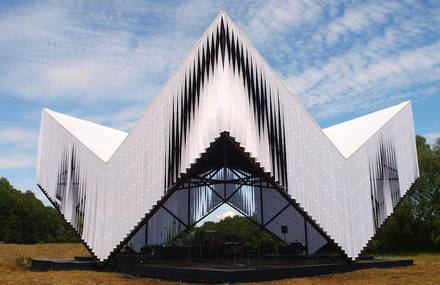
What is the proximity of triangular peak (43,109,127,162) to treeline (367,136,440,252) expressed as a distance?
1004 inches

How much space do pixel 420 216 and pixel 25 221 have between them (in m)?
52.9

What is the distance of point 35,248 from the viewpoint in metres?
35.8

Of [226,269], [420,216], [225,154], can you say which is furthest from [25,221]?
[226,269]

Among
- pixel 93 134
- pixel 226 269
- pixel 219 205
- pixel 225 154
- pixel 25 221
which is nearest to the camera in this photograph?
pixel 226 269

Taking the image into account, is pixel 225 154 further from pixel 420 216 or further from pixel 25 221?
pixel 25 221

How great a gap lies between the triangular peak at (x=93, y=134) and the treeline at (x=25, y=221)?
36.7m

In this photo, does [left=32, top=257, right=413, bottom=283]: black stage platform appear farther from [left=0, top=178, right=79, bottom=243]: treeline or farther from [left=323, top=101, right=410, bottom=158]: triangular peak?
[left=0, top=178, right=79, bottom=243]: treeline

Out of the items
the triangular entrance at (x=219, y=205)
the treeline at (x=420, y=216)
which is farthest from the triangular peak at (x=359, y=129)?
the treeline at (x=420, y=216)

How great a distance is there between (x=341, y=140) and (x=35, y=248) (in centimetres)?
2835

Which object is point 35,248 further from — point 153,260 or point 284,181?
point 284,181

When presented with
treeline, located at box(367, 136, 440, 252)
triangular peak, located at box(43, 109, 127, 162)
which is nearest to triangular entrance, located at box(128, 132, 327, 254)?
triangular peak, located at box(43, 109, 127, 162)

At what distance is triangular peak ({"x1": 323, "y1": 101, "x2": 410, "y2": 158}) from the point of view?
840 inches

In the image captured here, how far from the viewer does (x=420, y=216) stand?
124ft

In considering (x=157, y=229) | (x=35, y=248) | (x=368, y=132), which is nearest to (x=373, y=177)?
(x=368, y=132)
